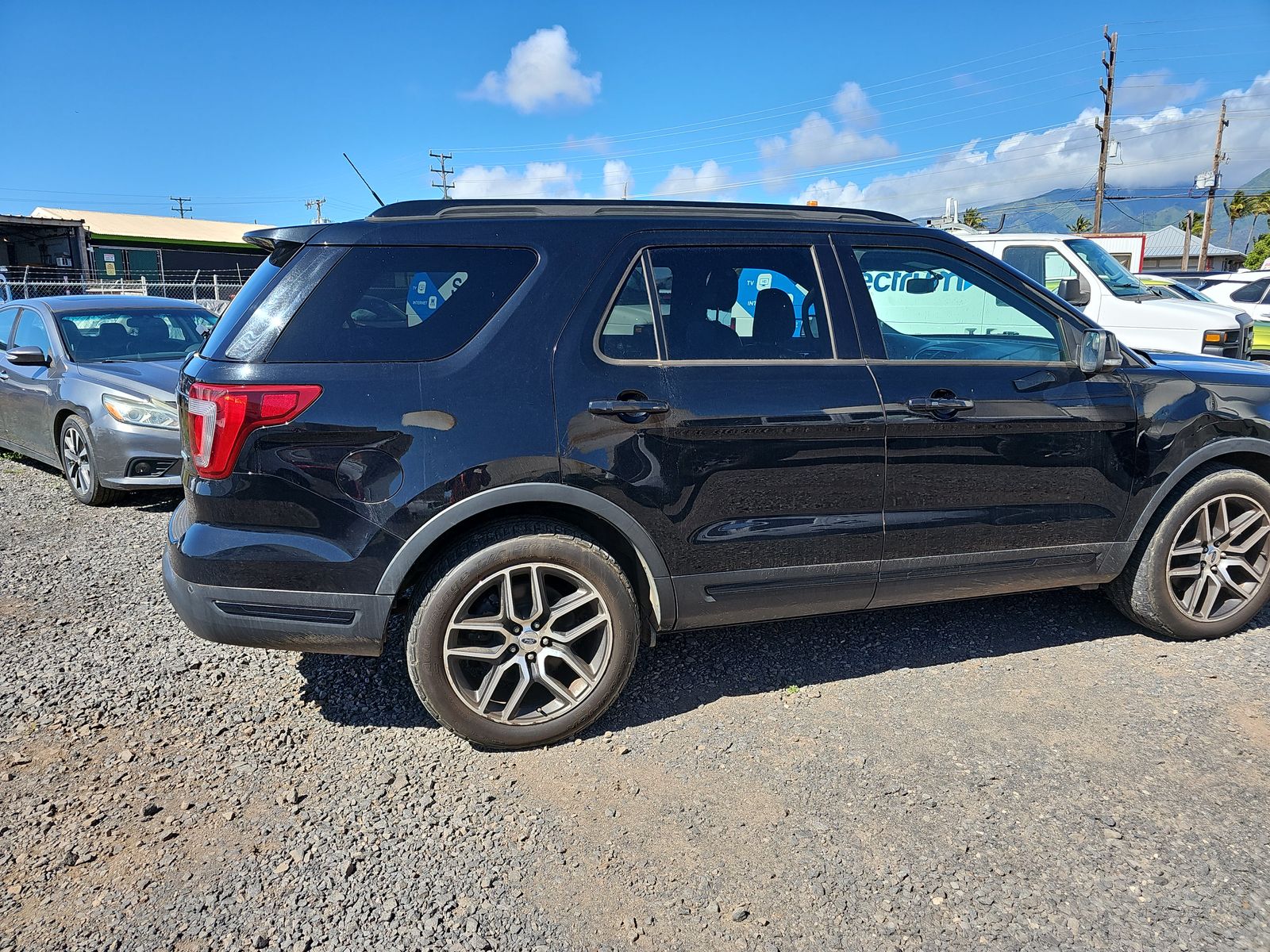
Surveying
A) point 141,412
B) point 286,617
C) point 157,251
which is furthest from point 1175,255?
point 286,617

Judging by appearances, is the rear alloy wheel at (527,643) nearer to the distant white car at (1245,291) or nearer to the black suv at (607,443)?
the black suv at (607,443)

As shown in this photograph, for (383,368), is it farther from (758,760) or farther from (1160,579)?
(1160,579)

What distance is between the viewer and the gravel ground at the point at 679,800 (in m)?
2.33

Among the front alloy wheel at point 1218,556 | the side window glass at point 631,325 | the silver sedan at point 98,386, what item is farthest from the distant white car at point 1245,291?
the silver sedan at point 98,386

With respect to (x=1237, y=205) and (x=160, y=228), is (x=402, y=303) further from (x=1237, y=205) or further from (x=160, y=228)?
(x=1237, y=205)

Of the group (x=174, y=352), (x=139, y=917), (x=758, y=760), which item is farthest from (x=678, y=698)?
(x=174, y=352)

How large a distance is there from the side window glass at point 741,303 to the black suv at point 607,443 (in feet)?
0.04

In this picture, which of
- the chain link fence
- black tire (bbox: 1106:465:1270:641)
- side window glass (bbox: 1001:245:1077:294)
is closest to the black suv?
black tire (bbox: 1106:465:1270:641)

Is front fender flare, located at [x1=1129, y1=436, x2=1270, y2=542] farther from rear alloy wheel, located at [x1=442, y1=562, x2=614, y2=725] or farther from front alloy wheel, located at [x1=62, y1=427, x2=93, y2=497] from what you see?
front alloy wheel, located at [x1=62, y1=427, x2=93, y2=497]

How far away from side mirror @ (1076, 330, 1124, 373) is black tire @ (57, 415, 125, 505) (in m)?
6.63

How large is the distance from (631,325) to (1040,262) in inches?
330

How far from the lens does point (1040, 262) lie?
9883 mm

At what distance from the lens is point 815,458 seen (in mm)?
3277

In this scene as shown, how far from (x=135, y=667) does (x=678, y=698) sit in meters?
2.39
